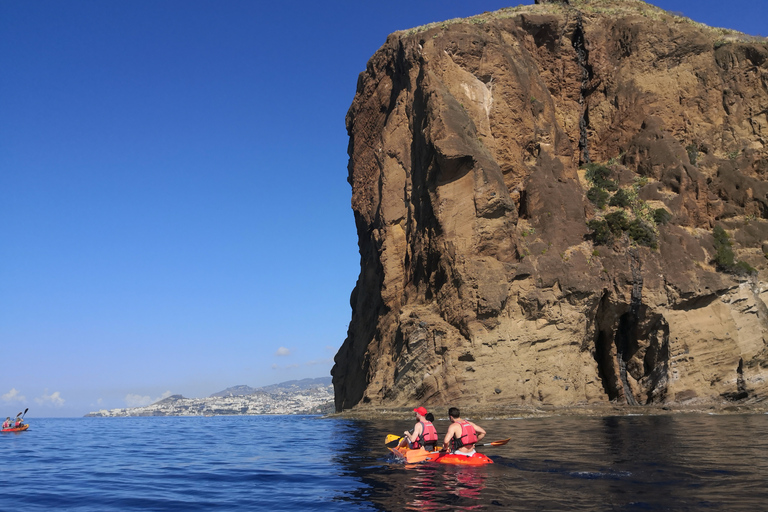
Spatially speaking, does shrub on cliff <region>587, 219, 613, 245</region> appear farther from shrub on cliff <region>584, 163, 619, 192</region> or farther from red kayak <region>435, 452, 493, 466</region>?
red kayak <region>435, 452, 493, 466</region>

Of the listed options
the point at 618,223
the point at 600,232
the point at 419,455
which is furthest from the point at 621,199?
the point at 419,455

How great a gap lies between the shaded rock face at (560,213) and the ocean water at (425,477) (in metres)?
12.8

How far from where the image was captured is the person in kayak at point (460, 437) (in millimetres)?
14719

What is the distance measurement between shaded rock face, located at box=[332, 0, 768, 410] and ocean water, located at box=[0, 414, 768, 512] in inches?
503

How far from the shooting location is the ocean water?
9961 mm

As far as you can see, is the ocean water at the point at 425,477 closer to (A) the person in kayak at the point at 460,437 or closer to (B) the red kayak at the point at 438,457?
(B) the red kayak at the point at 438,457

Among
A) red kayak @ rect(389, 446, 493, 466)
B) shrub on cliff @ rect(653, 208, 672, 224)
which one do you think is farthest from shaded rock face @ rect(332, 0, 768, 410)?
red kayak @ rect(389, 446, 493, 466)

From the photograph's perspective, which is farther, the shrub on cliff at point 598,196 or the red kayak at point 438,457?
the shrub on cliff at point 598,196

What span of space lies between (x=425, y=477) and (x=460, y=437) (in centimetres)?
213

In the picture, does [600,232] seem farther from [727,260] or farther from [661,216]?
[727,260]

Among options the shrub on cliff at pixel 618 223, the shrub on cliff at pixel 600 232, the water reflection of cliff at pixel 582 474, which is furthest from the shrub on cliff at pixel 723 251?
the water reflection of cliff at pixel 582 474

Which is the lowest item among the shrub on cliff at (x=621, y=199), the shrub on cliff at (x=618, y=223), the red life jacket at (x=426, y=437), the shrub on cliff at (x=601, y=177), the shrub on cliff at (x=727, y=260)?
the red life jacket at (x=426, y=437)

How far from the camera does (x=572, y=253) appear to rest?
36906mm

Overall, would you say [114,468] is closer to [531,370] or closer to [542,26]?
[531,370]
